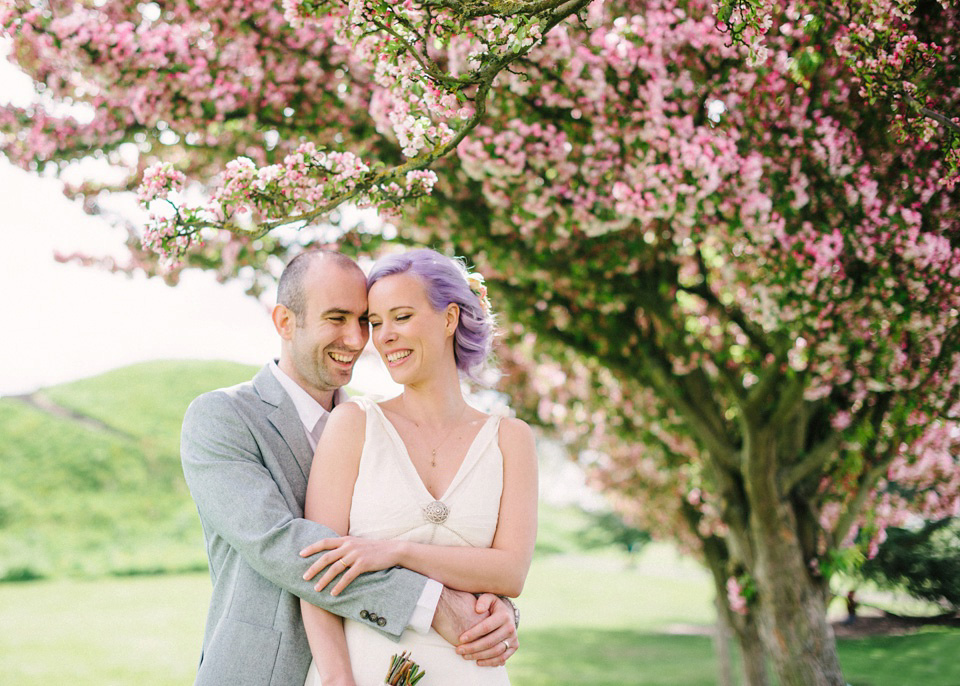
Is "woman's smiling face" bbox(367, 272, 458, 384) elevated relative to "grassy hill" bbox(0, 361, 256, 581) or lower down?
lower down

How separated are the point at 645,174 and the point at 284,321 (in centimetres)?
289

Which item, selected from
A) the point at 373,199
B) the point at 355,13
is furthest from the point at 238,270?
the point at 355,13

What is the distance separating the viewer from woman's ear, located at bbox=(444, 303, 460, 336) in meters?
3.23

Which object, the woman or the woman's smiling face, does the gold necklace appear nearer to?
the woman

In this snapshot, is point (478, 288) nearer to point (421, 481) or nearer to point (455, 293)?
point (455, 293)

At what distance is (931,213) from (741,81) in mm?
1474

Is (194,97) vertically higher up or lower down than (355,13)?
higher up

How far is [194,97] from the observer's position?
5969 millimetres

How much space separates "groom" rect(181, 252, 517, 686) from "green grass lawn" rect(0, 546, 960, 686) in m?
11.6

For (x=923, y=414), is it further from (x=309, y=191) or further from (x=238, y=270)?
(x=238, y=270)

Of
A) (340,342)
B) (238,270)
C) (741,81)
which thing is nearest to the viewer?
(340,342)

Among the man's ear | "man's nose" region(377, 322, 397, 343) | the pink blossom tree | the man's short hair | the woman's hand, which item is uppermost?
the pink blossom tree

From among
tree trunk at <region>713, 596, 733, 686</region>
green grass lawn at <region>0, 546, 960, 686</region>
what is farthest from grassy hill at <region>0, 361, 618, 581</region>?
tree trunk at <region>713, 596, 733, 686</region>

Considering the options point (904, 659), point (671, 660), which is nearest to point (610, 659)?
point (671, 660)
